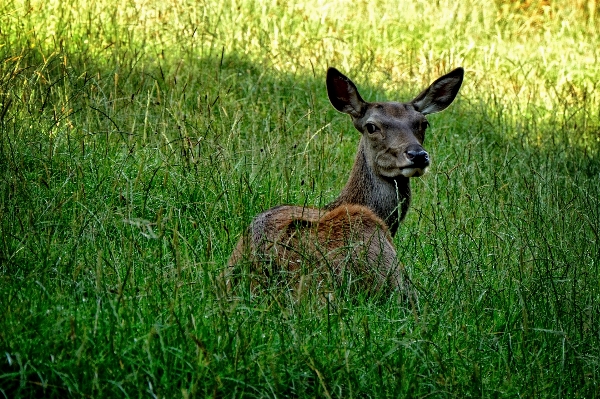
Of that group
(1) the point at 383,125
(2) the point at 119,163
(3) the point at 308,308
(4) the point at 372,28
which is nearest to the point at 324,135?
(1) the point at 383,125

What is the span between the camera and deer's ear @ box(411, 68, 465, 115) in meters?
6.92

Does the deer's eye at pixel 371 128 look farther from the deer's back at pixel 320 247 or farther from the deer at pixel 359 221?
the deer's back at pixel 320 247

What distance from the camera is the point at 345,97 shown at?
267 inches

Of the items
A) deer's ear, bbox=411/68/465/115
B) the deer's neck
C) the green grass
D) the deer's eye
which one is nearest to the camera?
the green grass

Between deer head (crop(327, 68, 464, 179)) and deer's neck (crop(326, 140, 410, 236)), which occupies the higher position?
deer head (crop(327, 68, 464, 179))

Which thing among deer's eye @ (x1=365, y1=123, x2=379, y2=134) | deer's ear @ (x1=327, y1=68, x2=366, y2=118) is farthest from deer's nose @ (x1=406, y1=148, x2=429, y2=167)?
deer's ear @ (x1=327, y1=68, x2=366, y2=118)

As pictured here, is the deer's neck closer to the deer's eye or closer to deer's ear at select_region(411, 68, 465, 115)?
the deer's eye

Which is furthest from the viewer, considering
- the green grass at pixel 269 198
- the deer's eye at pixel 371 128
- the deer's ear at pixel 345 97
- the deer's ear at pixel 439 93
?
the deer's ear at pixel 439 93

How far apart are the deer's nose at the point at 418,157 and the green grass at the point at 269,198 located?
17.5 inches

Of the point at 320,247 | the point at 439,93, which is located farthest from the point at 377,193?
the point at 320,247

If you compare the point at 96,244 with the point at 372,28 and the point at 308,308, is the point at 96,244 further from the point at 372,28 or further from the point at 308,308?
the point at 372,28

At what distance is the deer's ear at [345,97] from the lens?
6.72m

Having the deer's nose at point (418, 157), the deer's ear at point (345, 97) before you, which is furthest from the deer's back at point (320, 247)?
the deer's ear at point (345, 97)

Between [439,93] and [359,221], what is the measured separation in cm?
202
